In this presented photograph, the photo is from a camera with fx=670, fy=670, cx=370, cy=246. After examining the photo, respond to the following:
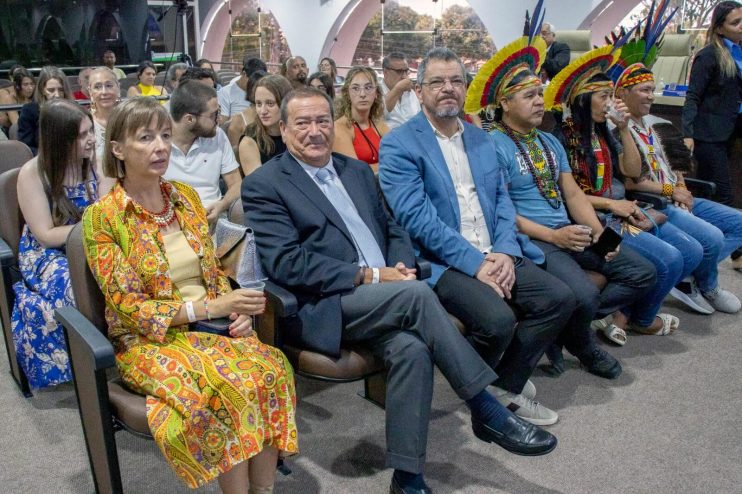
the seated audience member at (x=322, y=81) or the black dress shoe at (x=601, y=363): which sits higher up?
the seated audience member at (x=322, y=81)

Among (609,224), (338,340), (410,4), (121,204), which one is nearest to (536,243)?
(609,224)

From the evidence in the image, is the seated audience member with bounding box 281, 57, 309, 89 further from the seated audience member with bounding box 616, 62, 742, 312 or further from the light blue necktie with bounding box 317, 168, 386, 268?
the light blue necktie with bounding box 317, 168, 386, 268

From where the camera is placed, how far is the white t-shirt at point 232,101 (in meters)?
5.40

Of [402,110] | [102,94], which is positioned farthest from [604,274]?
[102,94]

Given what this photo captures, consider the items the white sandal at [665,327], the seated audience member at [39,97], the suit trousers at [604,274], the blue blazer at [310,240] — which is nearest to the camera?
the blue blazer at [310,240]

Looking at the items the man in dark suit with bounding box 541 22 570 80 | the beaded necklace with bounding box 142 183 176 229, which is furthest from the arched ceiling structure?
the beaded necklace with bounding box 142 183 176 229

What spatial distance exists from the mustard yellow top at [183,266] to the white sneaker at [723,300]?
2872 millimetres

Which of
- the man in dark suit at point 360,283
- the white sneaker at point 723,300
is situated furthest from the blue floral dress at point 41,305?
the white sneaker at point 723,300

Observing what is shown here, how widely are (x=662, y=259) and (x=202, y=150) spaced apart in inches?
86.3

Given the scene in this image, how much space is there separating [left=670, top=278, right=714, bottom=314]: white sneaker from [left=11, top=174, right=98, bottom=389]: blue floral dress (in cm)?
300

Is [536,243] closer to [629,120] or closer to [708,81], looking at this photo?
[629,120]

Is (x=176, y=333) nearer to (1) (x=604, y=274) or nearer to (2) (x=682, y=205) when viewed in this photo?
(1) (x=604, y=274)

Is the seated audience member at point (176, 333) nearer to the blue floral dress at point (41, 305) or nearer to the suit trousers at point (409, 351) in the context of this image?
Answer: the suit trousers at point (409, 351)

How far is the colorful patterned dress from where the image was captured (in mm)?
1708
